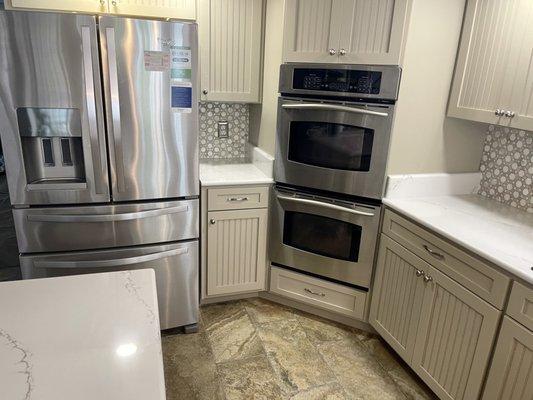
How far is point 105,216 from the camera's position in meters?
2.08

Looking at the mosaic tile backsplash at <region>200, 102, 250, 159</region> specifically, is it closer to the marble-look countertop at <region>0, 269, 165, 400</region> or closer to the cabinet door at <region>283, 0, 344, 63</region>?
the cabinet door at <region>283, 0, 344, 63</region>

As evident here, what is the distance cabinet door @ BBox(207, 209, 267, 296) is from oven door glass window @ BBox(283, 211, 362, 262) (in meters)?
0.19

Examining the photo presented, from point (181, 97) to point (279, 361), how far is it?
155 cm

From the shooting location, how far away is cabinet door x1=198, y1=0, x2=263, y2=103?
8.28 ft

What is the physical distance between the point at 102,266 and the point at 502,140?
2.32 metres

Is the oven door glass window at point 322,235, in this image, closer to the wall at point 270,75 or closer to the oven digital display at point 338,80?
the wall at point 270,75

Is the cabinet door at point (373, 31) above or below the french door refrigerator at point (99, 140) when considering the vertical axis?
above

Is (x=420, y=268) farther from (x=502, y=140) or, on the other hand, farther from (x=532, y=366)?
(x=502, y=140)

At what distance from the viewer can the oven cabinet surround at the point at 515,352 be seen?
1454mm

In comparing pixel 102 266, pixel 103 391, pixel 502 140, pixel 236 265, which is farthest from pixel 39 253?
pixel 502 140

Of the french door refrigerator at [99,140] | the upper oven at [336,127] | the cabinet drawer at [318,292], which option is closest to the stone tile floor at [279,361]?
the cabinet drawer at [318,292]

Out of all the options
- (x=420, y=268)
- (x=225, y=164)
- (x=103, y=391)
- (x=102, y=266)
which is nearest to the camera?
(x=103, y=391)

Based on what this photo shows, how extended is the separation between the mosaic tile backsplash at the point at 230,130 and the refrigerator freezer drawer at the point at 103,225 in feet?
2.94

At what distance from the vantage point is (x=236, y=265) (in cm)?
266
